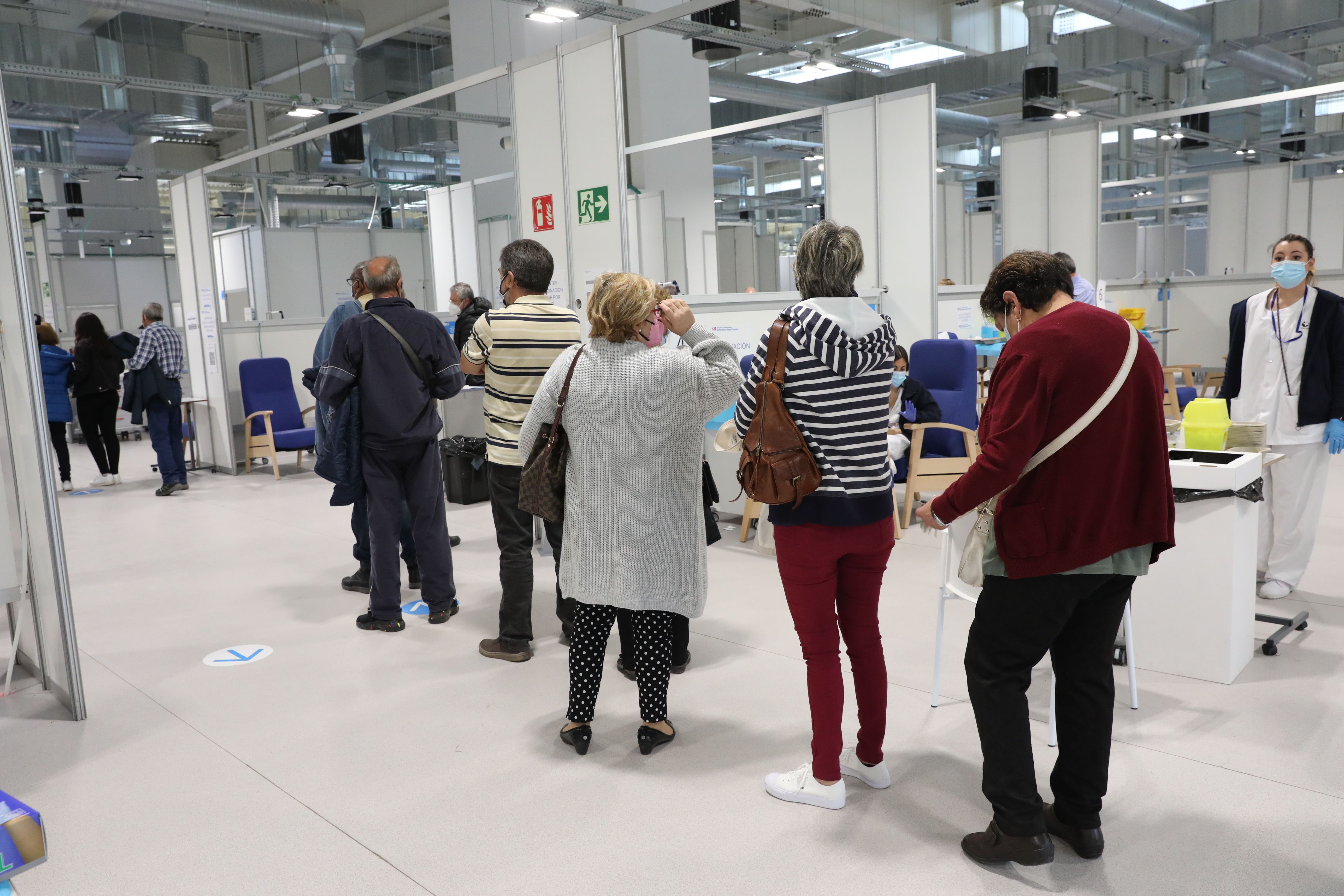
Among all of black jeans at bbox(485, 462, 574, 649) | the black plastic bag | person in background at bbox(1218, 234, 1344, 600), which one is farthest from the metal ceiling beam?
the black plastic bag

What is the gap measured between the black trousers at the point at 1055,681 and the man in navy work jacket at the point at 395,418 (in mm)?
2425

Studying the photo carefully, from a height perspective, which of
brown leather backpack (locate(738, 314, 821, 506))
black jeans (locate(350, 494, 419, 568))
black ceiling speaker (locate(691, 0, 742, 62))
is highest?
black ceiling speaker (locate(691, 0, 742, 62))

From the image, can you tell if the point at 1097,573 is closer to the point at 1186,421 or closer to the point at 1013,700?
the point at 1013,700

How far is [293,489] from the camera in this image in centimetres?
763

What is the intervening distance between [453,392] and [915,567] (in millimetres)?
2330

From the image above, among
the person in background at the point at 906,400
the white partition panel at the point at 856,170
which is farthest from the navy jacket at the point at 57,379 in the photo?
the person in background at the point at 906,400

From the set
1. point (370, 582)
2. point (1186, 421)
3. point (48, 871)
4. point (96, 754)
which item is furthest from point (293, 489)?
point (1186, 421)

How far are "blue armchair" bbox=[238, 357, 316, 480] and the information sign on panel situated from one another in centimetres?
392

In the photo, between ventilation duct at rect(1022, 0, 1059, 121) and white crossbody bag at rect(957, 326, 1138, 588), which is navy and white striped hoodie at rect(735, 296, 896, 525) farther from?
ventilation duct at rect(1022, 0, 1059, 121)

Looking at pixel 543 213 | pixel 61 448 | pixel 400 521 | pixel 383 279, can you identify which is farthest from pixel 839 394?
pixel 61 448

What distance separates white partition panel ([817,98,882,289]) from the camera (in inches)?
275

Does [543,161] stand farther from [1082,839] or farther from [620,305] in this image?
[1082,839]

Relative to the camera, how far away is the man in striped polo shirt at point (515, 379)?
357 cm

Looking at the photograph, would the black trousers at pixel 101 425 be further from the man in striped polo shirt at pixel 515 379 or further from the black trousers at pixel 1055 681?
the black trousers at pixel 1055 681
